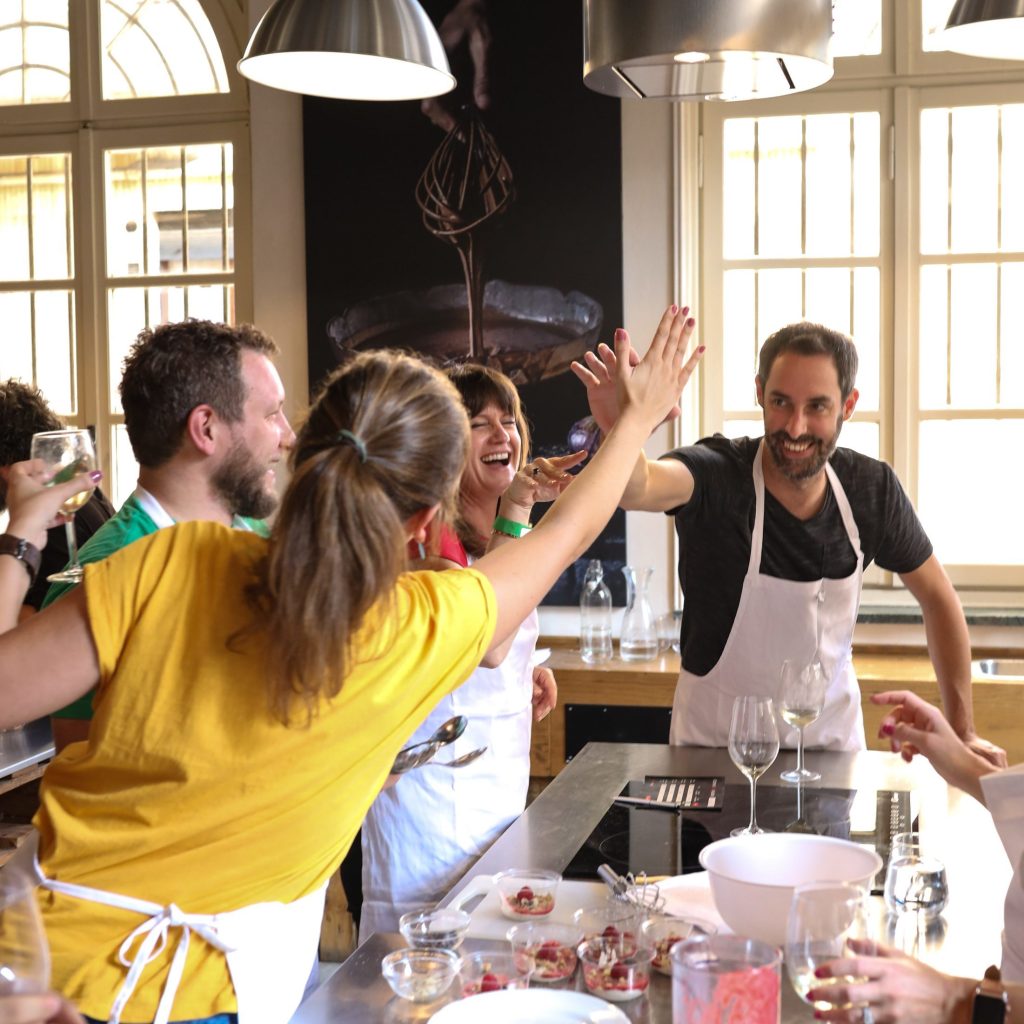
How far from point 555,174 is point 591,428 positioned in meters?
0.82

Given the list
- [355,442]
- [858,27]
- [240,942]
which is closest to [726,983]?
[240,942]

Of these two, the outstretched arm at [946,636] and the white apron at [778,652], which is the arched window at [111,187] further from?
the outstretched arm at [946,636]

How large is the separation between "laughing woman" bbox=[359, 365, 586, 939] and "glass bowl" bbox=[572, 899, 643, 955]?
701 mm

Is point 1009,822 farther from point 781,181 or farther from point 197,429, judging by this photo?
point 781,181

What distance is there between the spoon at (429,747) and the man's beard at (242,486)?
0.40 meters

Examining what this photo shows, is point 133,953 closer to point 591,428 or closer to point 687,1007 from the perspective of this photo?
point 687,1007

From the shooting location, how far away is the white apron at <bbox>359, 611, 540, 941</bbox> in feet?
7.52

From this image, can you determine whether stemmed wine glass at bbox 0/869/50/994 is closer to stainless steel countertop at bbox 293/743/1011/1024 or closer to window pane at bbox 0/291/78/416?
stainless steel countertop at bbox 293/743/1011/1024

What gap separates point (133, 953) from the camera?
4.35 ft

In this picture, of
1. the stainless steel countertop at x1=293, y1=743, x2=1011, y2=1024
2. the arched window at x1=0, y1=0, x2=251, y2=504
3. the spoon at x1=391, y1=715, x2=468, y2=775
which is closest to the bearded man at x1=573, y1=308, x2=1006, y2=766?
the stainless steel countertop at x1=293, y1=743, x2=1011, y2=1024

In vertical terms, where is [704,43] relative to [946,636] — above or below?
above

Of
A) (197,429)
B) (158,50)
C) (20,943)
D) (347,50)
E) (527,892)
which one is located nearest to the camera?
(20,943)

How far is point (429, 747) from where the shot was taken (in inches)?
80.4

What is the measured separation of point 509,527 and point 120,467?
9.01 ft
